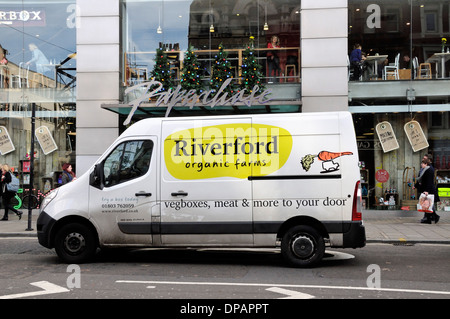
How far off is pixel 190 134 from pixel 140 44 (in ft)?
32.9

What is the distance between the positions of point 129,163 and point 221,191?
1658 mm

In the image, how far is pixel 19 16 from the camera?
1772 cm

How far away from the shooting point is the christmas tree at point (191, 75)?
52.1 ft

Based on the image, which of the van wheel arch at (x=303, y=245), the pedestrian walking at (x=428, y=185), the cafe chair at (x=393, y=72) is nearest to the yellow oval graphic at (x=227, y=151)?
the van wheel arch at (x=303, y=245)

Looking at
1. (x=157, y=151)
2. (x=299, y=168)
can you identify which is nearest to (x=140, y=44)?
(x=157, y=151)

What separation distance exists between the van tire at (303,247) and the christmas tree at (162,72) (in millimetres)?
9439

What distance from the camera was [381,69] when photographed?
1639 centimetres

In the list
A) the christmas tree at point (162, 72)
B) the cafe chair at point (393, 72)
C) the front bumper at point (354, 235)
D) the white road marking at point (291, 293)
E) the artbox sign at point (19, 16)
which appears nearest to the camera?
the white road marking at point (291, 293)

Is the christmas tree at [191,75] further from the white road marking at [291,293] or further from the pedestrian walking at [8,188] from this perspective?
the white road marking at [291,293]

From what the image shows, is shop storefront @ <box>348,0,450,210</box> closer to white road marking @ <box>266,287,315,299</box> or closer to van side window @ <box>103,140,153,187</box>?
van side window @ <box>103,140,153,187</box>

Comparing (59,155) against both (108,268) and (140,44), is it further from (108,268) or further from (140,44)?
(108,268)

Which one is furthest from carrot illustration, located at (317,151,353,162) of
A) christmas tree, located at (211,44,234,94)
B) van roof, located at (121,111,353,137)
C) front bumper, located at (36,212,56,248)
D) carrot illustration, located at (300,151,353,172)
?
christmas tree, located at (211,44,234,94)

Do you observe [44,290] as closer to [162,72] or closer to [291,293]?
[291,293]

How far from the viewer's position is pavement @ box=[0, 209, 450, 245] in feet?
36.8
